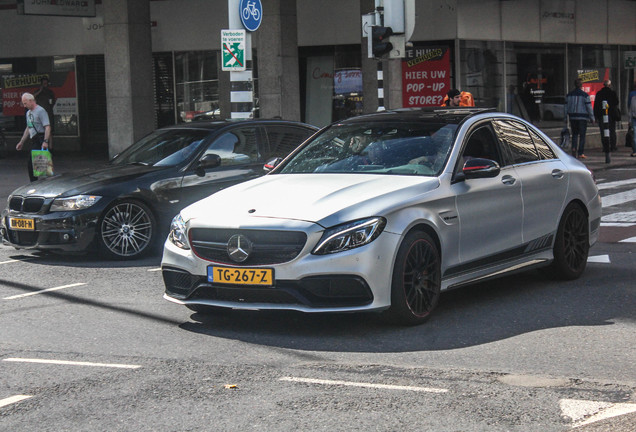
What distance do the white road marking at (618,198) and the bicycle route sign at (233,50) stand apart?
561cm

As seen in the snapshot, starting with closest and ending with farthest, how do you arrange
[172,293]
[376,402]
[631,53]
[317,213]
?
[376,402] → [317,213] → [172,293] → [631,53]

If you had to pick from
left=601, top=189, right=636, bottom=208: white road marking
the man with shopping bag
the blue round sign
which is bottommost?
left=601, top=189, right=636, bottom=208: white road marking

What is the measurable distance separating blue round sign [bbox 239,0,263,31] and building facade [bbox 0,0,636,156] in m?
7.54

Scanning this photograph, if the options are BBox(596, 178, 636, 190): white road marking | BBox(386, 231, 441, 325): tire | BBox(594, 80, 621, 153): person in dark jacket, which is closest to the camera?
BBox(386, 231, 441, 325): tire

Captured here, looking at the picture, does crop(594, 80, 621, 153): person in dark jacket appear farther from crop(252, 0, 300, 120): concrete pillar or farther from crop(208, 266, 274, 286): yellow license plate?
crop(208, 266, 274, 286): yellow license plate

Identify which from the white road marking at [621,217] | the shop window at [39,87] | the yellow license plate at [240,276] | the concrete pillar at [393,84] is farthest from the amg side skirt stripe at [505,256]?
the shop window at [39,87]

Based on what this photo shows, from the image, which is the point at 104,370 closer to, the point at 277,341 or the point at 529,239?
the point at 277,341

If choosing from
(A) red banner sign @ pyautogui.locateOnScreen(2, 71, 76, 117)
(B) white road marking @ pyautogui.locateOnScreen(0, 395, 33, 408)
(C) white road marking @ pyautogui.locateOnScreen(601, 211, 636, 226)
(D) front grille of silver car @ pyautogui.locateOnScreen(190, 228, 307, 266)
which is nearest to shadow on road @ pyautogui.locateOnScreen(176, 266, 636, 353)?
(D) front grille of silver car @ pyautogui.locateOnScreen(190, 228, 307, 266)

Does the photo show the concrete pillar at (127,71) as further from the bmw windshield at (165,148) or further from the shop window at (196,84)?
the bmw windshield at (165,148)

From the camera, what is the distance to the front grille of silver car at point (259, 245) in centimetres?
670

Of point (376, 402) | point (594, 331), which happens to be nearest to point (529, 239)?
point (594, 331)

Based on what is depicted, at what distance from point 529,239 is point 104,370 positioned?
3829 mm

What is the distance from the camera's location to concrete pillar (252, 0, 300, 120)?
2397 cm

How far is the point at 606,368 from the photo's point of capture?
19.3ft
